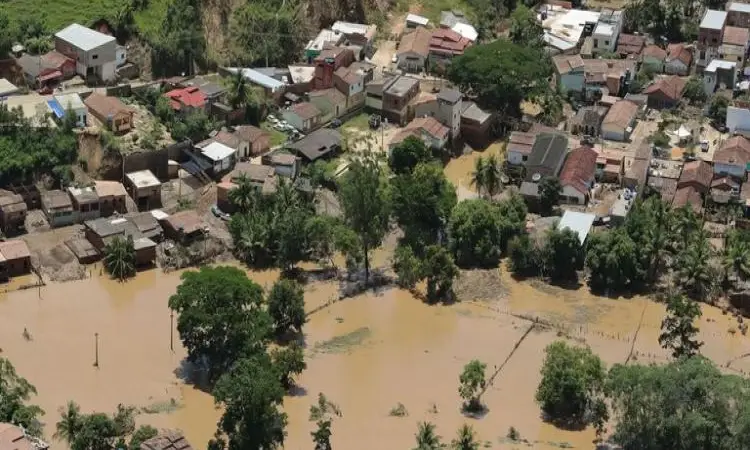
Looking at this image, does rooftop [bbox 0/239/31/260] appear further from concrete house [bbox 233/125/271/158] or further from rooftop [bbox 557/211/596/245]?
rooftop [bbox 557/211/596/245]

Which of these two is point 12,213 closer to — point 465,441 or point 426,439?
point 426,439

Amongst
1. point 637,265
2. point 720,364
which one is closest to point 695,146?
point 637,265

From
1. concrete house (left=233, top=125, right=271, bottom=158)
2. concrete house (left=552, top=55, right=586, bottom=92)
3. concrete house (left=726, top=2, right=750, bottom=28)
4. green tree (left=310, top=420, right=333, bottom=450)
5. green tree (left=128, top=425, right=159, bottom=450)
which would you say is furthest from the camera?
concrete house (left=726, top=2, right=750, bottom=28)

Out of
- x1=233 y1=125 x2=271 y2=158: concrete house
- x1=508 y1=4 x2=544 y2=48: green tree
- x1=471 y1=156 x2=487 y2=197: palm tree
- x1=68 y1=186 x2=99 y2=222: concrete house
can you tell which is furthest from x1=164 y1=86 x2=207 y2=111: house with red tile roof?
x1=508 y1=4 x2=544 y2=48: green tree

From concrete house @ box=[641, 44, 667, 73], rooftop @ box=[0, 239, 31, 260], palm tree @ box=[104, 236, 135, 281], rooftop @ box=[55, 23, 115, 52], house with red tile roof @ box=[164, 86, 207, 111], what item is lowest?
concrete house @ box=[641, 44, 667, 73]

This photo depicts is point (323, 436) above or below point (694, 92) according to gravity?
above

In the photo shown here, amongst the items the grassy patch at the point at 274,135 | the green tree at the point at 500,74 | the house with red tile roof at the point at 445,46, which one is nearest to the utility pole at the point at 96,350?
the grassy patch at the point at 274,135

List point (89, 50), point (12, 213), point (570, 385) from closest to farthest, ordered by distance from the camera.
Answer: point (570, 385) < point (12, 213) < point (89, 50)

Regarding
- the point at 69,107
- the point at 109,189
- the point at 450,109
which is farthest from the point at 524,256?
the point at 69,107
